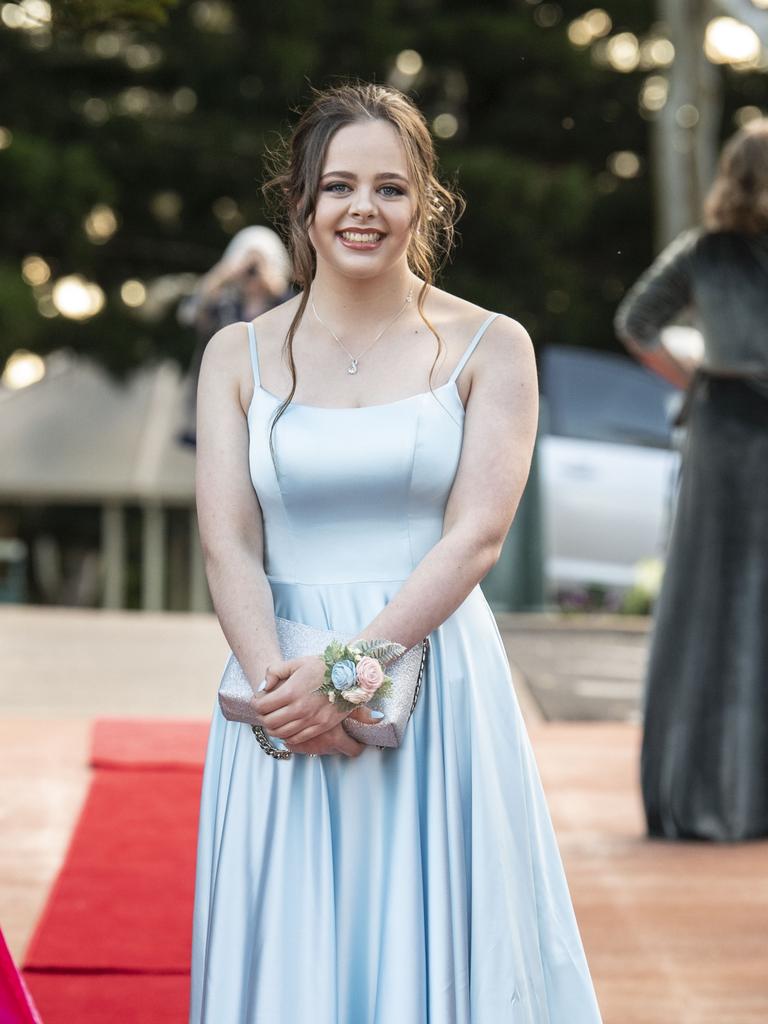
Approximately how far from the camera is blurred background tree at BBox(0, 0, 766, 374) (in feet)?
48.7

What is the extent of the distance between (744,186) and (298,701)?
9.22 feet

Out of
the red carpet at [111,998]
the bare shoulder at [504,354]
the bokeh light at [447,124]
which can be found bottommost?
the red carpet at [111,998]

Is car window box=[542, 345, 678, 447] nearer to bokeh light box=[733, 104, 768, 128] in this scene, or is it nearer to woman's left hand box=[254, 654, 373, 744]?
bokeh light box=[733, 104, 768, 128]

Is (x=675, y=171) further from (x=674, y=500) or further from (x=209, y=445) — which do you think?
(x=209, y=445)

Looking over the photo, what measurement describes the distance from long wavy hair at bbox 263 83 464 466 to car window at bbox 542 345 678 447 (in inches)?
356

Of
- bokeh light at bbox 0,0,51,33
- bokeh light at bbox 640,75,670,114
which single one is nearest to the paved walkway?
bokeh light at bbox 0,0,51,33

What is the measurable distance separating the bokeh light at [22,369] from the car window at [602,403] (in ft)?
17.1

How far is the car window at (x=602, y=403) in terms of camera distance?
38.7 feet

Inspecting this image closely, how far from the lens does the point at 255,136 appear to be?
15.1 metres

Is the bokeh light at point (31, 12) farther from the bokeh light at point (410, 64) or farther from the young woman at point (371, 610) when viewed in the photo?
the bokeh light at point (410, 64)

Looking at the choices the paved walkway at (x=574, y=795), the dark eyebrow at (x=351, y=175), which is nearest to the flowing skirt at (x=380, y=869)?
the dark eyebrow at (x=351, y=175)

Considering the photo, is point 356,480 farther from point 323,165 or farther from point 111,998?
point 111,998

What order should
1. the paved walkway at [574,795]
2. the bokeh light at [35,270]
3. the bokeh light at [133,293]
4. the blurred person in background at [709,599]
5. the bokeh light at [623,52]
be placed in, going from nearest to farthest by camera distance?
1. the paved walkway at [574,795]
2. the blurred person in background at [709,599]
3. the bokeh light at [35,270]
4. the bokeh light at [133,293]
5. the bokeh light at [623,52]

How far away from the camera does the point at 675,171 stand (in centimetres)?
1427
